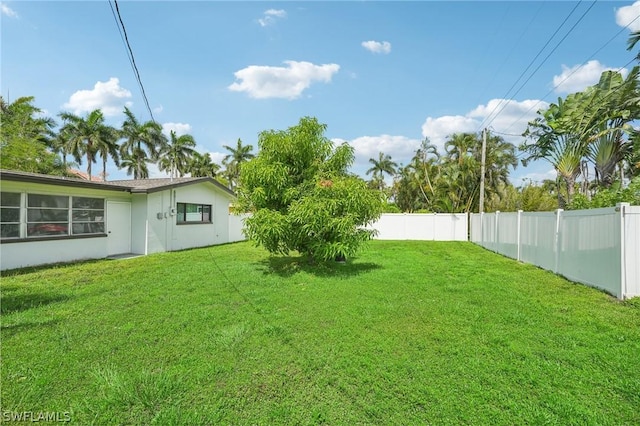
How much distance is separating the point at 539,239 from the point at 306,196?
6.54 m

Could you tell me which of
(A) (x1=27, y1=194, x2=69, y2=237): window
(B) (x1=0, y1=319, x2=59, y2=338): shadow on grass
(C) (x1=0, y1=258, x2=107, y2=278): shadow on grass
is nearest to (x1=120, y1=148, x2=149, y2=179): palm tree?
(A) (x1=27, y1=194, x2=69, y2=237): window

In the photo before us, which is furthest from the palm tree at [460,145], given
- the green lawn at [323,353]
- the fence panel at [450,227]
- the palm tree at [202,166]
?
the palm tree at [202,166]

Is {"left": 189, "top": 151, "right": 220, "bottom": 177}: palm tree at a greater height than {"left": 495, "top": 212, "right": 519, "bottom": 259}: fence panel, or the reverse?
{"left": 189, "top": 151, "right": 220, "bottom": 177}: palm tree

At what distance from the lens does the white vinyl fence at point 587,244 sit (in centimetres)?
528

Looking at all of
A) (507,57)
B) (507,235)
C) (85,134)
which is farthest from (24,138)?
(507,235)

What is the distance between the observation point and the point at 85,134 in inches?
1153

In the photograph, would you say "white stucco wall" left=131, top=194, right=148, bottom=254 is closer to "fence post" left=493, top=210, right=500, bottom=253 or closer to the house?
the house

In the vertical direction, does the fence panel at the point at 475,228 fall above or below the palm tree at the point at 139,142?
below

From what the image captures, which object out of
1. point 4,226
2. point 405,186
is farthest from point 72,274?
point 405,186

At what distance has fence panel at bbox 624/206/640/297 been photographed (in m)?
5.27

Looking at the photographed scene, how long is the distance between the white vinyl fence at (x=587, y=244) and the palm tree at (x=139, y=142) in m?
32.0

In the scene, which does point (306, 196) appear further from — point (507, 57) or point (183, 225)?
point (507, 57)

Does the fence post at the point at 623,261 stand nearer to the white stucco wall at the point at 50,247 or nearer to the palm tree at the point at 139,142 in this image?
the white stucco wall at the point at 50,247

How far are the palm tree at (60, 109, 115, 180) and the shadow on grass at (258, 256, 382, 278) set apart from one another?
28.5m
